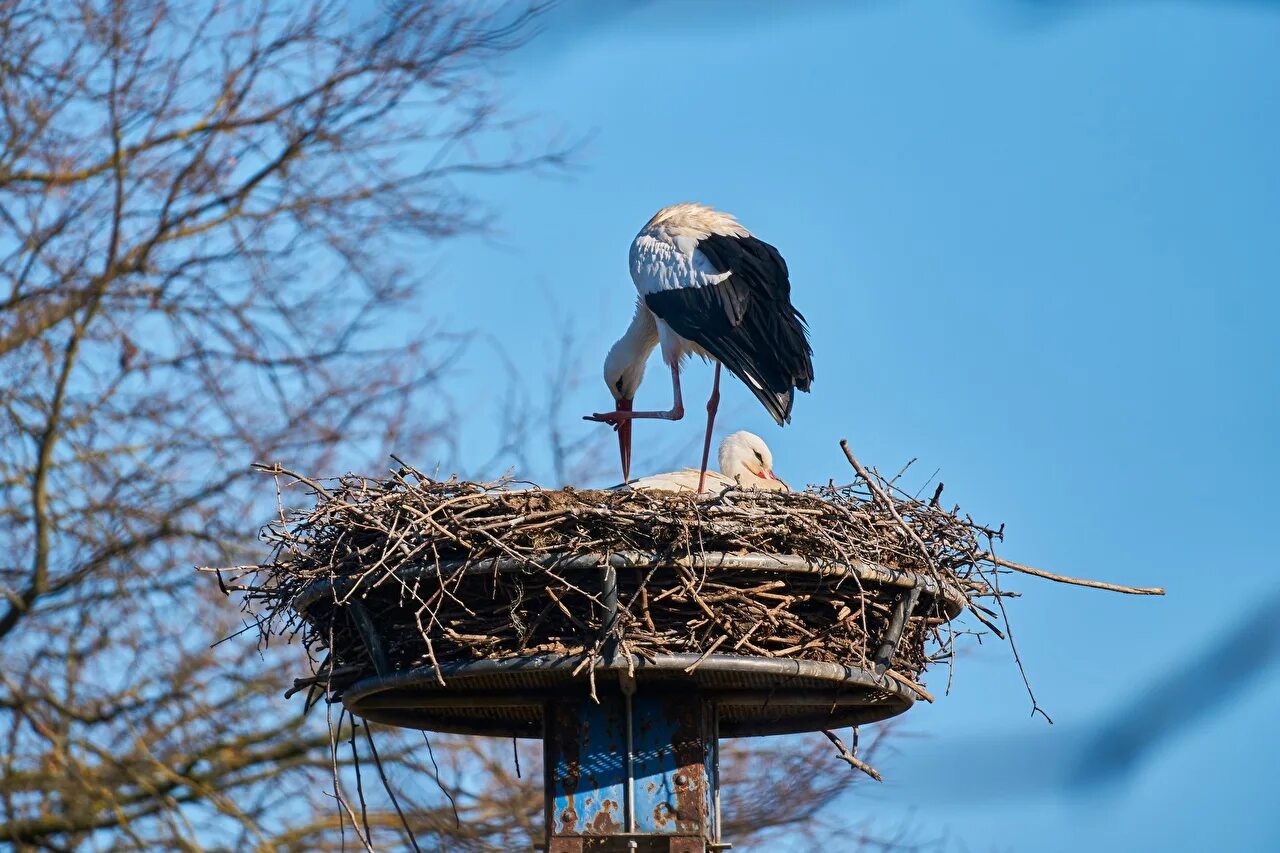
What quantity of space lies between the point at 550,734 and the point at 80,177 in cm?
824

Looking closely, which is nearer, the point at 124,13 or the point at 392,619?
the point at 392,619

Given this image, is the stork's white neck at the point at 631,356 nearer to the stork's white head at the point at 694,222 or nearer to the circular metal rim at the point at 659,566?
the stork's white head at the point at 694,222

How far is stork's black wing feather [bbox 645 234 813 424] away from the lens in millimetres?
6699

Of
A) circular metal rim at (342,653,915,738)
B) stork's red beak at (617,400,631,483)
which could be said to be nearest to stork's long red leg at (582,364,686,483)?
stork's red beak at (617,400,631,483)

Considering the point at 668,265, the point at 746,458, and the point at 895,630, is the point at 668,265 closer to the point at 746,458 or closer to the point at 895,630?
the point at 746,458

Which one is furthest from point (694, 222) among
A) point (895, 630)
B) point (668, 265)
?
point (895, 630)

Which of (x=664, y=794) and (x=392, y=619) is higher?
(x=392, y=619)

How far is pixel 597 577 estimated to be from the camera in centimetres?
471

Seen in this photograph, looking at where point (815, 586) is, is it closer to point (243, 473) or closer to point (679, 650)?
point (679, 650)

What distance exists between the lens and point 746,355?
6.86 meters

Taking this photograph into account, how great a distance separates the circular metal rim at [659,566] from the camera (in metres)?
4.66

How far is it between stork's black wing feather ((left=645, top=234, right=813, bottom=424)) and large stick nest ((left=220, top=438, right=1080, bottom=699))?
1405 mm

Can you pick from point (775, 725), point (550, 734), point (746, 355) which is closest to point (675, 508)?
point (550, 734)

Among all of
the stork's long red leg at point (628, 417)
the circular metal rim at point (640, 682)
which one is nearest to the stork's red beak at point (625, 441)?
the stork's long red leg at point (628, 417)
